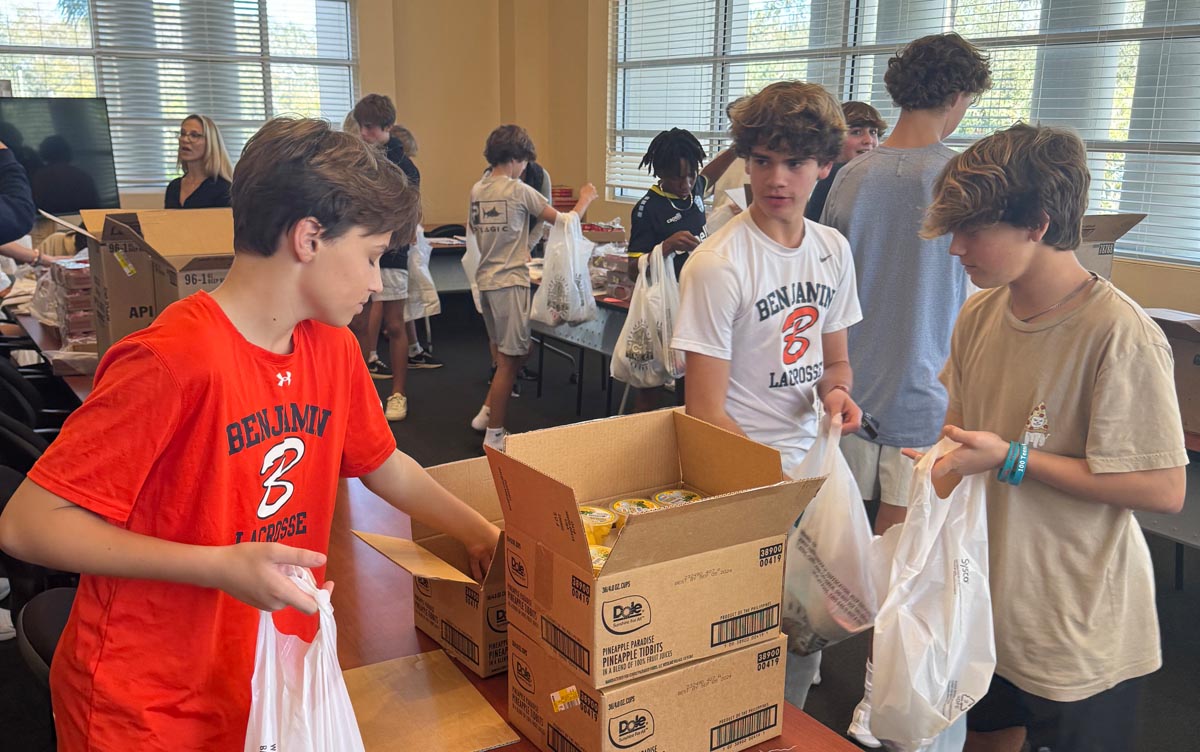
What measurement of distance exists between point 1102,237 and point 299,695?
3.12 m

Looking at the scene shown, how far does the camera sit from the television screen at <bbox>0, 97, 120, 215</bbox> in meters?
6.02

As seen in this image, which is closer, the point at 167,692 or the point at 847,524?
the point at 167,692

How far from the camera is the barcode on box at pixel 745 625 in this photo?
987mm

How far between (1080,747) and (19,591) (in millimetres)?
1844

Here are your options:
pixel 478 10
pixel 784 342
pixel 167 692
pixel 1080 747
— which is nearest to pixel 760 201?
pixel 784 342

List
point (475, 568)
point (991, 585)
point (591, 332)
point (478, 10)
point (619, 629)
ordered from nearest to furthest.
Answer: point (619, 629), point (475, 568), point (991, 585), point (591, 332), point (478, 10)

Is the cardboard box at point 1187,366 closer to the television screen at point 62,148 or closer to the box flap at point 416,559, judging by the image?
the box flap at point 416,559

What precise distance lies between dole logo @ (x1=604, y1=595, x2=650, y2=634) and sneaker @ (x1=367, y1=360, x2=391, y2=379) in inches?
201

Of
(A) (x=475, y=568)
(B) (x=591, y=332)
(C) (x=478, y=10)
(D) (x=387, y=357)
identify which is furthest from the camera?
(C) (x=478, y=10)

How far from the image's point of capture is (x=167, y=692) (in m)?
1.00

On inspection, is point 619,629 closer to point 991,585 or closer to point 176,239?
point 991,585

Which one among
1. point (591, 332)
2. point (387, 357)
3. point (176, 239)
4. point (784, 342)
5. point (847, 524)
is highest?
point (176, 239)

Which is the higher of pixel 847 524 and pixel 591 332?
pixel 847 524

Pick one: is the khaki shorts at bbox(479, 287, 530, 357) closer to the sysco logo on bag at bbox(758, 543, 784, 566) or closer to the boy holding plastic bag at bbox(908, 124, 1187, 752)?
the boy holding plastic bag at bbox(908, 124, 1187, 752)
